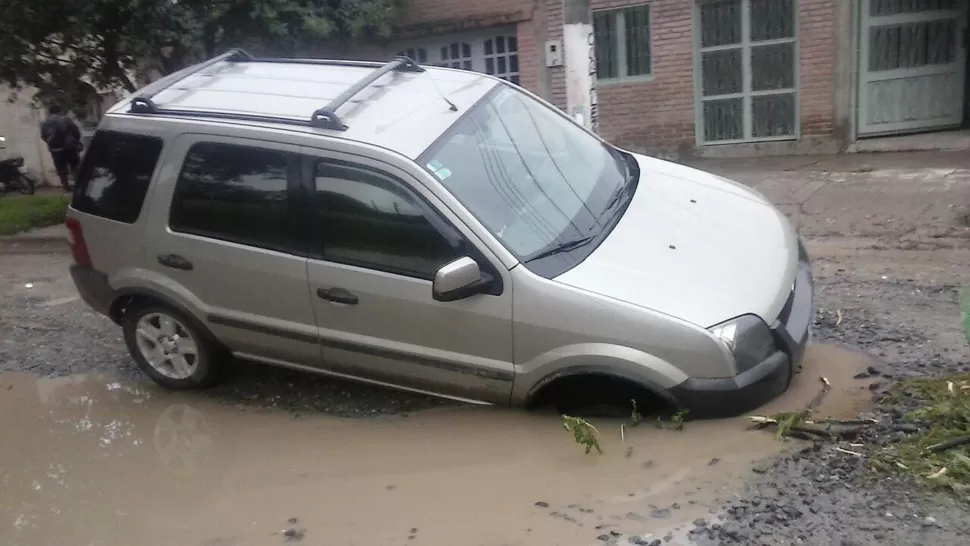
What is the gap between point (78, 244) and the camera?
18.4 ft

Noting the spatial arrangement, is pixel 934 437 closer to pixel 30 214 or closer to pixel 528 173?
pixel 528 173

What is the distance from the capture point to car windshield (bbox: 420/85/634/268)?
14.6 ft

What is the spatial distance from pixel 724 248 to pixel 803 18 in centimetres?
854

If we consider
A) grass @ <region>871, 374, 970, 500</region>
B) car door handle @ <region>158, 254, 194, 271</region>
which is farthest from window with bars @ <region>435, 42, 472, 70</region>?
grass @ <region>871, 374, 970, 500</region>

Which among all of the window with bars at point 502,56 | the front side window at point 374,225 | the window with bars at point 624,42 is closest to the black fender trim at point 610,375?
the front side window at point 374,225

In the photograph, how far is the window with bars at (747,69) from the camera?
12.1 m

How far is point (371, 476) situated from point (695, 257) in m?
1.91

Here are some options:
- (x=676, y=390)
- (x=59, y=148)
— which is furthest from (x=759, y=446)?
(x=59, y=148)

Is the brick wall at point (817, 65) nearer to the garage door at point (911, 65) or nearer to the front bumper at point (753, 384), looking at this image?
the garage door at point (911, 65)

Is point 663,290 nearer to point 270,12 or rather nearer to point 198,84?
point 198,84

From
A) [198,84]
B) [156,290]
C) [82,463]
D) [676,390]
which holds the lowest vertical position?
[82,463]

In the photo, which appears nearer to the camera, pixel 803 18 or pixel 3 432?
pixel 3 432

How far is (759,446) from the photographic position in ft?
12.6

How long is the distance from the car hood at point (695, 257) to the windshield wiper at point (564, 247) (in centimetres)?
10
